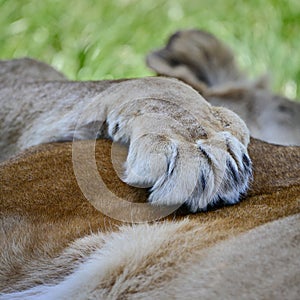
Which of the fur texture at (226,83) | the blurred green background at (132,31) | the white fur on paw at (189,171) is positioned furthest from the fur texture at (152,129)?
the blurred green background at (132,31)

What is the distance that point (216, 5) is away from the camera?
19.4ft

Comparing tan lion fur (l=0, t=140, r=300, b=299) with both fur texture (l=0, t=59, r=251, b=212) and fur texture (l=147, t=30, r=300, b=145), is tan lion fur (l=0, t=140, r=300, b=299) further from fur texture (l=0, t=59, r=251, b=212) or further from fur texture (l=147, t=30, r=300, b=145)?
fur texture (l=147, t=30, r=300, b=145)

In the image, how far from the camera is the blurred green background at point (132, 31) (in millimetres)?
5125

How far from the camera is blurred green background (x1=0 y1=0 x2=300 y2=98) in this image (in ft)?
16.8

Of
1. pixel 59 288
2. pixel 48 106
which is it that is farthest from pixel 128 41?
pixel 59 288

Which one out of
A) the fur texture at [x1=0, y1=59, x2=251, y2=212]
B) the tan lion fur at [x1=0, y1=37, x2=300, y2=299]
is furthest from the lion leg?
the tan lion fur at [x1=0, y1=37, x2=300, y2=299]

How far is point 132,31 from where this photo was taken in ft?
18.1

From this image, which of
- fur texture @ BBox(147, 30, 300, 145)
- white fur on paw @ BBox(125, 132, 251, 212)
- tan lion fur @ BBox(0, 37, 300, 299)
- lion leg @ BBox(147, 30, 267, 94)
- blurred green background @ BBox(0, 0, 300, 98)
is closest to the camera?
tan lion fur @ BBox(0, 37, 300, 299)

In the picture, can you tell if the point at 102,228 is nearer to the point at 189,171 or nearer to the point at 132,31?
the point at 189,171

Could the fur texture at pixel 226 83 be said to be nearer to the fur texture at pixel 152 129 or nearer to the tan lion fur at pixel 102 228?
the fur texture at pixel 152 129

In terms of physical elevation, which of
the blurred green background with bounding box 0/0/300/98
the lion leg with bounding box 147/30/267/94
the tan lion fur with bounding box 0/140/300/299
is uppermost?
the tan lion fur with bounding box 0/140/300/299

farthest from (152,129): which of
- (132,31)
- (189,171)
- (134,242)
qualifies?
(132,31)

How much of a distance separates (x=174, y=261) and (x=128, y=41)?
4198mm

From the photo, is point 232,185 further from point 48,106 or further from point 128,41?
point 128,41
